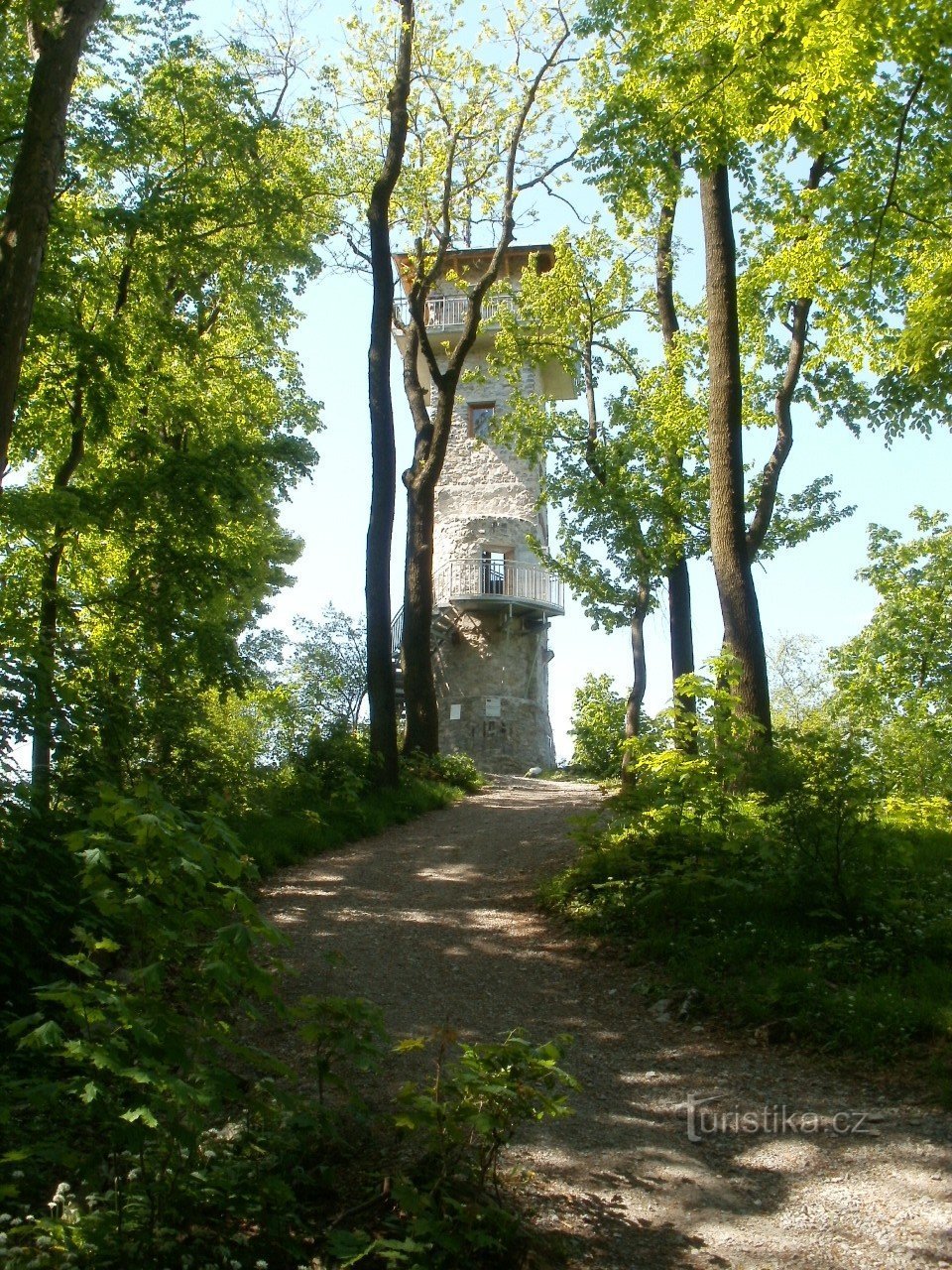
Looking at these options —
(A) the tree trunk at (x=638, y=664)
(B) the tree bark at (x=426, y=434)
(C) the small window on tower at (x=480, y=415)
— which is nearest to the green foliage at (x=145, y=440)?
(B) the tree bark at (x=426, y=434)

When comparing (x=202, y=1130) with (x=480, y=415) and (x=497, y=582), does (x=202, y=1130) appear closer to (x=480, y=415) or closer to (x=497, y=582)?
(x=497, y=582)

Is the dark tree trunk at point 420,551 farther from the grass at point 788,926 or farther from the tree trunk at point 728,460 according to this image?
the grass at point 788,926

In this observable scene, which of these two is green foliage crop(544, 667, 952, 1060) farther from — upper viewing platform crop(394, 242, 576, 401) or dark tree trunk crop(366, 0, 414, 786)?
upper viewing platform crop(394, 242, 576, 401)

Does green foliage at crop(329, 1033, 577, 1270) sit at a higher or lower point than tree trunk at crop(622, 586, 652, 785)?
lower

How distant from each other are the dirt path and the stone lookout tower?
18.2 meters

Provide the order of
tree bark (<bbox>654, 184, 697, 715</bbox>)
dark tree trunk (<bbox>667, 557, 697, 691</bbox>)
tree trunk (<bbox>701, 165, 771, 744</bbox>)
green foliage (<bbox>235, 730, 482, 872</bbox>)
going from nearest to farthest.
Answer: tree trunk (<bbox>701, 165, 771, 744</bbox>)
green foliage (<bbox>235, 730, 482, 872</bbox>)
dark tree trunk (<bbox>667, 557, 697, 691</bbox>)
tree bark (<bbox>654, 184, 697, 715</bbox>)

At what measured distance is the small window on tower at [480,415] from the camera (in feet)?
101

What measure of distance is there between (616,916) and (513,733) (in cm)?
1968

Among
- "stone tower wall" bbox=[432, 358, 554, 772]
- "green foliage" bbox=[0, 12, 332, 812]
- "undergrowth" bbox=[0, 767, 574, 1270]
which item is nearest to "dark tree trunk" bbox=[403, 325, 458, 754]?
"green foliage" bbox=[0, 12, 332, 812]

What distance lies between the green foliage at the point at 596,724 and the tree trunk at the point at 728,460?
11.3 meters

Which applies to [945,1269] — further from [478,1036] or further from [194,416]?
[194,416]

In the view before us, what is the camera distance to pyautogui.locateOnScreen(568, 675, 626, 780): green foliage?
78.7 ft

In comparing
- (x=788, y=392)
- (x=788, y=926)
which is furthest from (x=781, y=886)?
(x=788, y=392)

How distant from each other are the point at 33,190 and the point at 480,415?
23.5 metres
